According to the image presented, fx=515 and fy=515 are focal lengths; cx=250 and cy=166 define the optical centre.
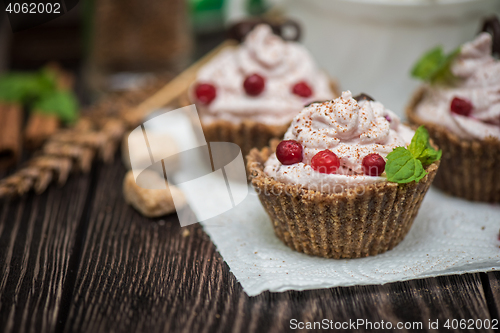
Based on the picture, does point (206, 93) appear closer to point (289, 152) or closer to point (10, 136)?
point (289, 152)

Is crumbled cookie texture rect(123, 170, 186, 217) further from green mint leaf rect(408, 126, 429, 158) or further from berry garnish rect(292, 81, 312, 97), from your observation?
green mint leaf rect(408, 126, 429, 158)

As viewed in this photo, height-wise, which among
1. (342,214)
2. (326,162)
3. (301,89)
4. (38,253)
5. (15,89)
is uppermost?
(326,162)

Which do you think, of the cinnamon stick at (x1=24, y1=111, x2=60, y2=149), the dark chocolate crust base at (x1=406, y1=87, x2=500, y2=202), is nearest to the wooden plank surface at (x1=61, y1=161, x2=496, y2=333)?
the dark chocolate crust base at (x1=406, y1=87, x2=500, y2=202)

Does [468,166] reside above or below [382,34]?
below

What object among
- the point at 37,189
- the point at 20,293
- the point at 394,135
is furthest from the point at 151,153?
the point at 394,135

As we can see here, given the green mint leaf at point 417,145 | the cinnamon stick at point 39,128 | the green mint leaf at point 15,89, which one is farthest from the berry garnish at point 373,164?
the green mint leaf at point 15,89

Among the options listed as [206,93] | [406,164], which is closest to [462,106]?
[406,164]

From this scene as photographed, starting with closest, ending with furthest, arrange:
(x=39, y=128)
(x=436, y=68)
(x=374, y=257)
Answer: (x=374, y=257) < (x=436, y=68) < (x=39, y=128)

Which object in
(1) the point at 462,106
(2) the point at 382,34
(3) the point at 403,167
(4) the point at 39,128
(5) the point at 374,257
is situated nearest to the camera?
(3) the point at 403,167

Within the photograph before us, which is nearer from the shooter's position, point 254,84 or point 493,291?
point 493,291
